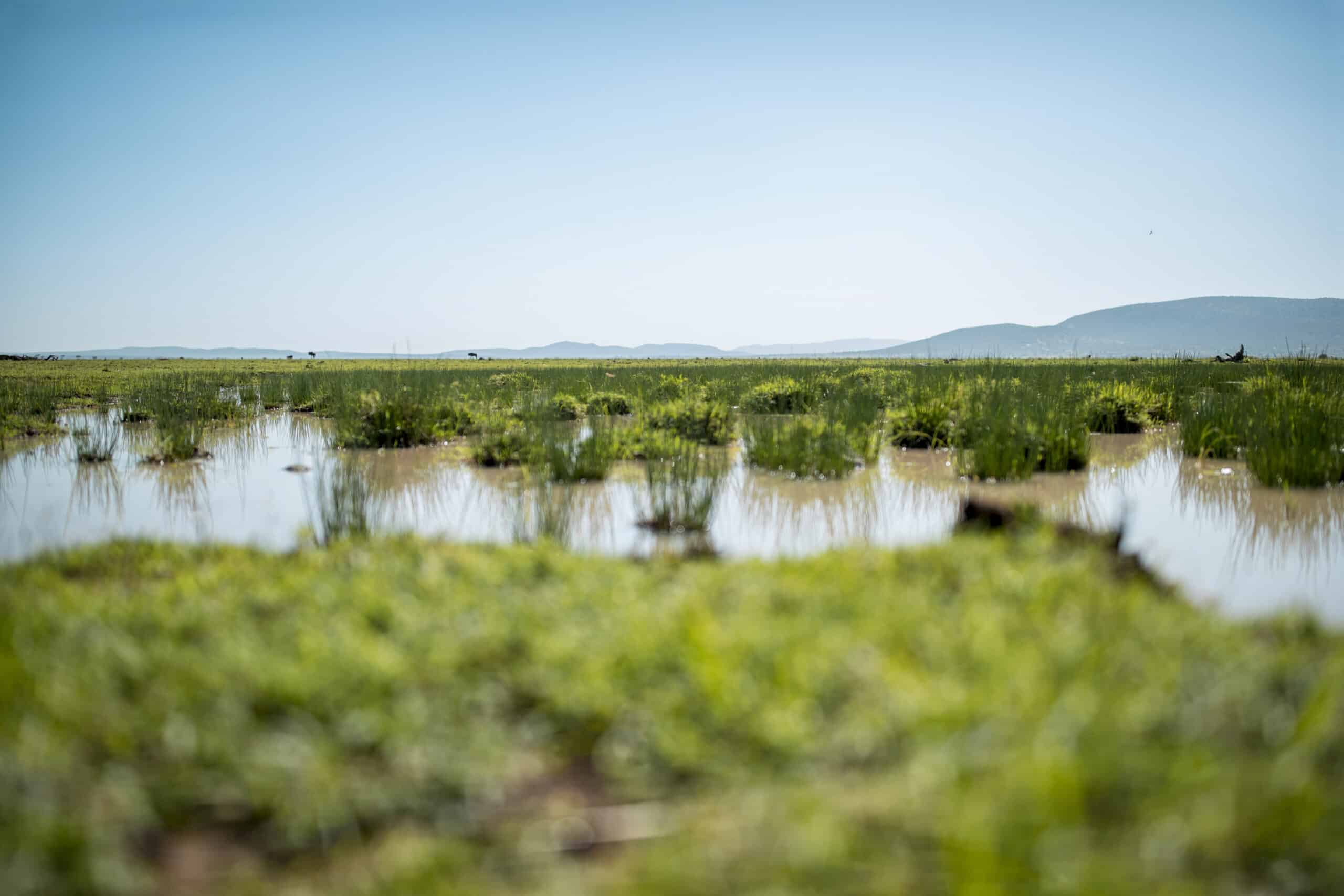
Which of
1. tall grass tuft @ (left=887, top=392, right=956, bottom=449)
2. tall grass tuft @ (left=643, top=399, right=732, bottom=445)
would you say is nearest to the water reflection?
tall grass tuft @ (left=643, top=399, right=732, bottom=445)

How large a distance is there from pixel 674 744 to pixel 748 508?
4.61 metres

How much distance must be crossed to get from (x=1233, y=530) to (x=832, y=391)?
970 cm

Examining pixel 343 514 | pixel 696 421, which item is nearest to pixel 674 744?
pixel 343 514

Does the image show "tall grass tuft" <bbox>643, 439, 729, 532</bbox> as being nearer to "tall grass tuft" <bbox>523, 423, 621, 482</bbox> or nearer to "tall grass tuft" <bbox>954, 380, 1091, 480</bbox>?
"tall grass tuft" <bbox>523, 423, 621, 482</bbox>

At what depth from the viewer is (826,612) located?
9.28 ft

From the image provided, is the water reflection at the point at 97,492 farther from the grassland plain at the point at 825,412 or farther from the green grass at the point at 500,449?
the green grass at the point at 500,449

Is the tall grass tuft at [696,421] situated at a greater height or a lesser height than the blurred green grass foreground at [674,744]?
greater

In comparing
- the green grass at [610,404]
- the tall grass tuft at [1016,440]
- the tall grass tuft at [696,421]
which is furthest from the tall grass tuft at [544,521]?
the green grass at [610,404]

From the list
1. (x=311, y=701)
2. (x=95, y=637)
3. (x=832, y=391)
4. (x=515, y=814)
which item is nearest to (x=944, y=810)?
(x=515, y=814)

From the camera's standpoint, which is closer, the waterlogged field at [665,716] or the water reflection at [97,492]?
the waterlogged field at [665,716]

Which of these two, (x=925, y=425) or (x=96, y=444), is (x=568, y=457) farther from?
(x=96, y=444)

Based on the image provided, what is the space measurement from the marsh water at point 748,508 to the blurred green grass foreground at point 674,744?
4.93 ft

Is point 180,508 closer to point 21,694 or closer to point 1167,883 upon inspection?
point 21,694

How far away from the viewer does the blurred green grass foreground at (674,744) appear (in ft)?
5.43
